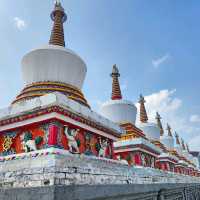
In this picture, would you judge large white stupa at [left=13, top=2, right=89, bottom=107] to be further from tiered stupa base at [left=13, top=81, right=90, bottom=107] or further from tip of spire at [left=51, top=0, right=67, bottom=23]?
tip of spire at [left=51, top=0, right=67, bottom=23]

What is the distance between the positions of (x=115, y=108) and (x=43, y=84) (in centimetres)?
780

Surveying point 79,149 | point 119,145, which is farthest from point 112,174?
point 119,145

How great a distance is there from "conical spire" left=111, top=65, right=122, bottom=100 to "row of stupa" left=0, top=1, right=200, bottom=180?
3977 mm

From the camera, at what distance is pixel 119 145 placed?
14227mm

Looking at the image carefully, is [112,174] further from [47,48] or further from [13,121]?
[47,48]

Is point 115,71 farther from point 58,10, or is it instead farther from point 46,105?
point 46,105

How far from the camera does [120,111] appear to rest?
1627 cm

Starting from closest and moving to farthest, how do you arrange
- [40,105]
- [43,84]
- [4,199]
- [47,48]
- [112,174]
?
[4,199], [112,174], [40,105], [43,84], [47,48]

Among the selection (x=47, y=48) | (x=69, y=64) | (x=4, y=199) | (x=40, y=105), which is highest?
(x=47, y=48)

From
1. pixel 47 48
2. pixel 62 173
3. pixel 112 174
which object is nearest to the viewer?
pixel 62 173

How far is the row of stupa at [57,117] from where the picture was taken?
23.1 ft

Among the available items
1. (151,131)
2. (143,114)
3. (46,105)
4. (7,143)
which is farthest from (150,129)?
(46,105)

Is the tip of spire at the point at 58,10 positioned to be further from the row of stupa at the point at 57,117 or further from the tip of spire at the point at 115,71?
the tip of spire at the point at 115,71

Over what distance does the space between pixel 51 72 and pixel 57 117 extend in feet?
12.6
